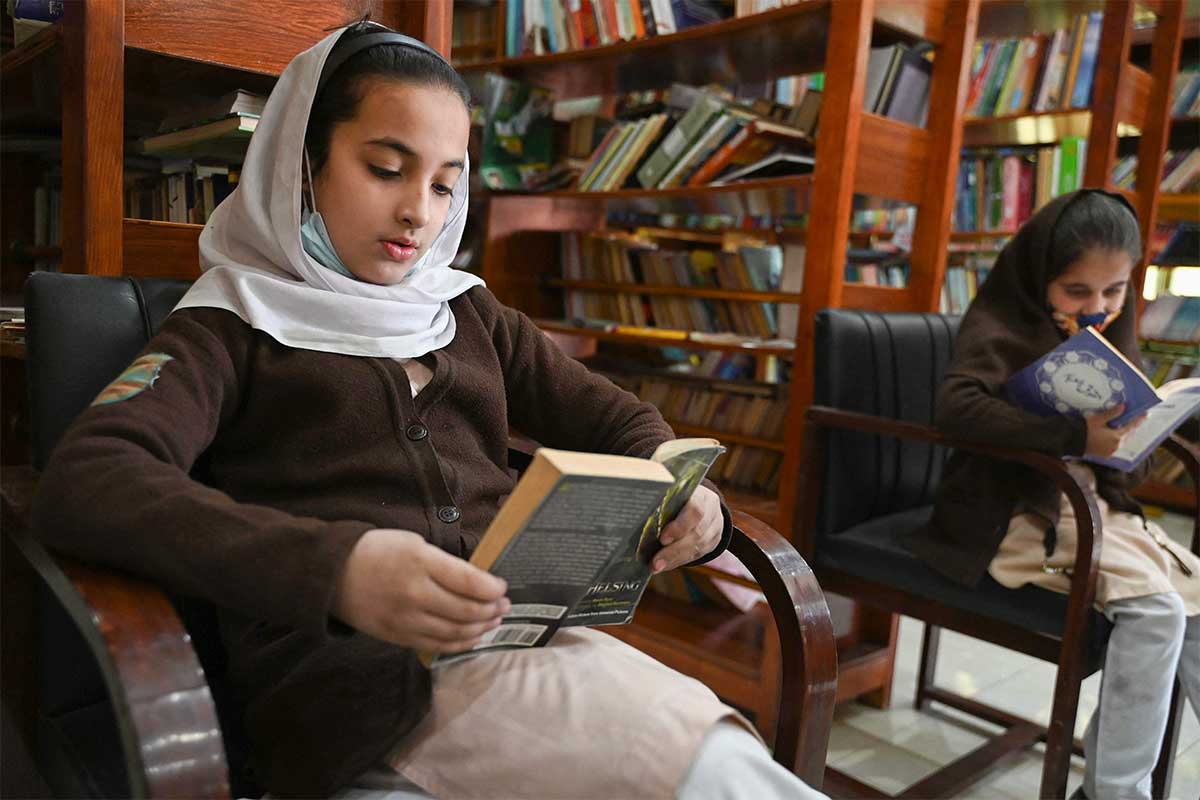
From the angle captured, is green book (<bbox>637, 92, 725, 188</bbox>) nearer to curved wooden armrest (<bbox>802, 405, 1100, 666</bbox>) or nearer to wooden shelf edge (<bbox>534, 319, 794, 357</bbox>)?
wooden shelf edge (<bbox>534, 319, 794, 357</bbox>)

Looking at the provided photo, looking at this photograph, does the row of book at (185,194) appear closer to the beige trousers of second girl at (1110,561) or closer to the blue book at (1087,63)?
the beige trousers of second girl at (1110,561)

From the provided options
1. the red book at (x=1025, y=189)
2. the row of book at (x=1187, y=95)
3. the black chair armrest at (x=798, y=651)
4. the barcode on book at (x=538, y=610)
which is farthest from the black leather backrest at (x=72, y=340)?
the row of book at (x=1187, y=95)

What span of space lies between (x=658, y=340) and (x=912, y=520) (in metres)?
0.93

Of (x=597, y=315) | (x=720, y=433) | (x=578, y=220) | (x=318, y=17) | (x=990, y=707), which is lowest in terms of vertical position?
(x=990, y=707)

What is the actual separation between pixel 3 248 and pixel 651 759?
7.10ft

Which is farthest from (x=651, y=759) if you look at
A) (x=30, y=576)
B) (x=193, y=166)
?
(x=193, y=166)

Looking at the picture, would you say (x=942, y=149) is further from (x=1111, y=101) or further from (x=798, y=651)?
(x=798, y=651)

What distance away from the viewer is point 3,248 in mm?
2240

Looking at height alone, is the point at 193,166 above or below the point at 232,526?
above

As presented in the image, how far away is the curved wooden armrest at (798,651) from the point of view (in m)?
1.03

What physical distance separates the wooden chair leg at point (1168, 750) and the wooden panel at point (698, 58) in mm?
1569

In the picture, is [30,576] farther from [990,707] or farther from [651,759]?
[990,707]

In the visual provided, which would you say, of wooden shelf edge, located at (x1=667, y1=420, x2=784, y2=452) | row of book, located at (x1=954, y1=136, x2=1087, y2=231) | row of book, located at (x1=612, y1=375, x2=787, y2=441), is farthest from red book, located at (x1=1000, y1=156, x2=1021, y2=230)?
wooden shelf edge, located at (x1=667, y1=420, x2=784, y2=452)

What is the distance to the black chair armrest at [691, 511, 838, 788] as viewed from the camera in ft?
3.39
